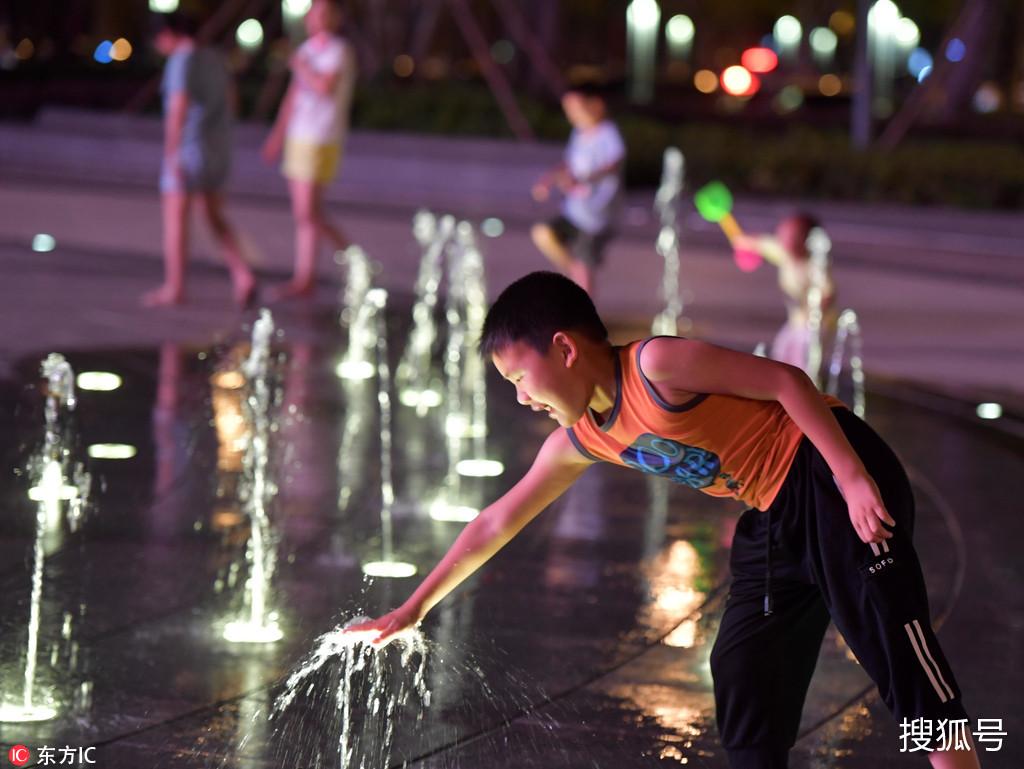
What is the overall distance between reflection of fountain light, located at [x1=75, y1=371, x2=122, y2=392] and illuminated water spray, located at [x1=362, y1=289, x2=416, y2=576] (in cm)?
131

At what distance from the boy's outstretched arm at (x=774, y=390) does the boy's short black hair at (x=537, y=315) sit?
14cm

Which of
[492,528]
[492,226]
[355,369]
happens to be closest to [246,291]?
[355,369]

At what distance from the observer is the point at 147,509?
5383 mm

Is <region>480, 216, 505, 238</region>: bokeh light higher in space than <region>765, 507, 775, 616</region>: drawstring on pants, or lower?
higher

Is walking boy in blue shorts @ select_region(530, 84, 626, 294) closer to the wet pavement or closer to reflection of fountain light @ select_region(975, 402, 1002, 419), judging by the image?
the wet pavement

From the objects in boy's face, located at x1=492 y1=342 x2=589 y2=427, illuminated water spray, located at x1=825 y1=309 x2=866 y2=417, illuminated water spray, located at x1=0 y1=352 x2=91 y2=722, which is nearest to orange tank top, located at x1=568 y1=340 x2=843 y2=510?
boy's face, located at x1=492 y1=342 x2=589 y2=427

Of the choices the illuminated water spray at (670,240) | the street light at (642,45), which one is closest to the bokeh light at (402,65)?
the street light at (642,45)

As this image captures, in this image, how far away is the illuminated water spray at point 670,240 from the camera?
10.1m

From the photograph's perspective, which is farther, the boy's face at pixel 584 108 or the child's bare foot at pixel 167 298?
the child's bare foot at pixel 167 298

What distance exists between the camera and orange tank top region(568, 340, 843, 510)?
279 centimetres

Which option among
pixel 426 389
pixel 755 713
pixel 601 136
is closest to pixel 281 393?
pixel 426 389

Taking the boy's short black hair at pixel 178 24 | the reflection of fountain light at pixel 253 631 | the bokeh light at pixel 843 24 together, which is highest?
the bokeh light at pixel 843 24

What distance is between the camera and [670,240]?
14844 mm

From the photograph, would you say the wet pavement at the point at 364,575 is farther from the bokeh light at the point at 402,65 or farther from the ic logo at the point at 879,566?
the bokeh light at the point at 402,65
